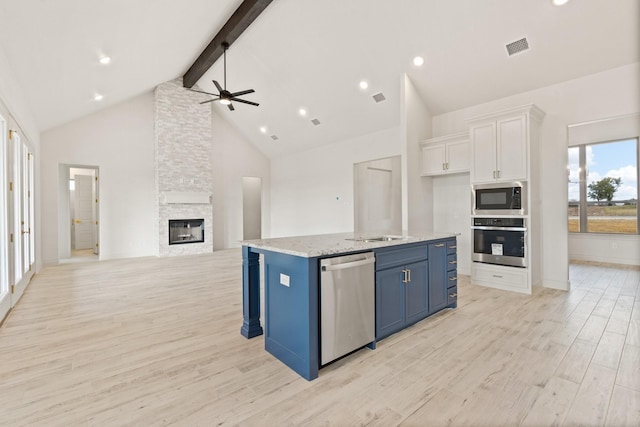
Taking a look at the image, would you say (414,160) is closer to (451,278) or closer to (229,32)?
(451,278)

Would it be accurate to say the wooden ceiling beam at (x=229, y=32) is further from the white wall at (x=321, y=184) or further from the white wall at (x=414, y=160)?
the white wall at (x=321, y=184)

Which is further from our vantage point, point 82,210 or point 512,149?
point 82,210

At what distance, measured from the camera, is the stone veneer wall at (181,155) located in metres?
7.85

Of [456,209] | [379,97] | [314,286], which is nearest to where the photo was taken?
[314,286]

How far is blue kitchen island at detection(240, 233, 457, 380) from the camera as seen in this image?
7.11 feet

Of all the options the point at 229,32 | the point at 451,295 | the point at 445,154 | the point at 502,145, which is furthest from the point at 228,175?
the point at 451,295

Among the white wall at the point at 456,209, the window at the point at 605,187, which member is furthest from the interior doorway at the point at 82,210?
the window at the point at 605,187

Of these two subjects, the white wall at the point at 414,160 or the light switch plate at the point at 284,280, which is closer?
the light switch plate at the point at 284,280

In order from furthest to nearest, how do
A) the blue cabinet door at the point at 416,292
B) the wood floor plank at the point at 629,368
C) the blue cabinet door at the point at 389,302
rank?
1. the blue cabinet door at the point at 416,292
2. the blue cabinet door at the point at 389,302
3. the wood floor plank at the point at 629,368

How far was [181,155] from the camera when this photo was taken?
26.7 ft

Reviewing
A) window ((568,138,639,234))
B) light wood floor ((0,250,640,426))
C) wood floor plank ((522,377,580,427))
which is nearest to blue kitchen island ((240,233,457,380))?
light wood floor ((0,250,640,426))

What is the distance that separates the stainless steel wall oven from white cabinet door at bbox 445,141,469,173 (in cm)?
91

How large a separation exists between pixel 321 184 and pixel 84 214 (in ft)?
23.2

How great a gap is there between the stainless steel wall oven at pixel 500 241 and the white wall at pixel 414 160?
2.97ft
